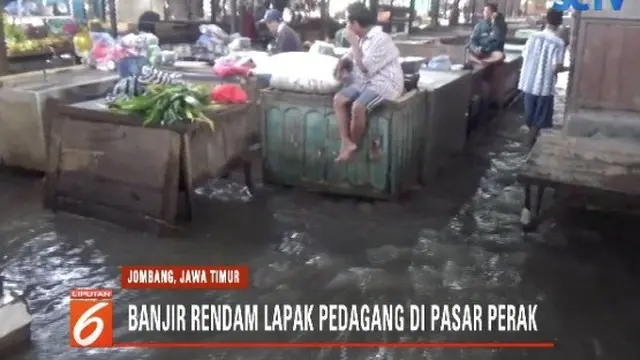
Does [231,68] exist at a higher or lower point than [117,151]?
higher

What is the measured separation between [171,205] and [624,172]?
3.28 meters

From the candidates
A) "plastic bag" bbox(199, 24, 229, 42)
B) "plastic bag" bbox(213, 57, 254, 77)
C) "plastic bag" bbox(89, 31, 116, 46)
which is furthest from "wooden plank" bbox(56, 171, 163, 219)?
"plastic bag" bbox(199, 24, 229, 42)

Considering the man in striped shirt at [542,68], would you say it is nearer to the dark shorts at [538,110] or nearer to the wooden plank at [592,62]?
the dark shorts at [538,110]

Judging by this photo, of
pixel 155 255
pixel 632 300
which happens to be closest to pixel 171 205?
pixel 155 255

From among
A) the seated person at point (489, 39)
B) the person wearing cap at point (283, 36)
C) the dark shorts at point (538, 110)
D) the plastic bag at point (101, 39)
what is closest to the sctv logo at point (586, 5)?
the dark shorts at point (538, 110)

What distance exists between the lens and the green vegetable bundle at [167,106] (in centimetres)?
456

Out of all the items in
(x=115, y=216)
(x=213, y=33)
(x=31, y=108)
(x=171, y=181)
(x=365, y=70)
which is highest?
(x=213, y=33)

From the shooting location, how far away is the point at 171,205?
4.66 metres

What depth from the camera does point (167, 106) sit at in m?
4.60

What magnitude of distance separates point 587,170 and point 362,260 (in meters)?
1.78

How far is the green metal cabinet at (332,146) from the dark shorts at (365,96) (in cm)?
11

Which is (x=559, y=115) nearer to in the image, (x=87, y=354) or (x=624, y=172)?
(x=624, y=172)

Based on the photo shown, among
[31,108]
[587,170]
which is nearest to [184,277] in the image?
[31,108]

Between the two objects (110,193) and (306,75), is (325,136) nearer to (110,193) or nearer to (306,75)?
(306,75)
